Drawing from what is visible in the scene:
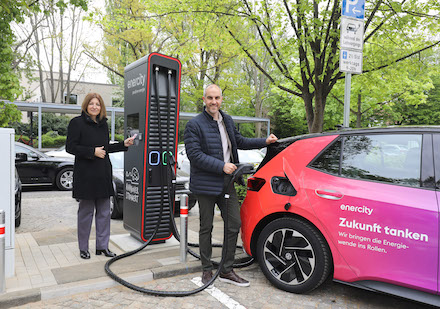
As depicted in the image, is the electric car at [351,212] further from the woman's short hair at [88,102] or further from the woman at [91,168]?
the woman's short hair at [88,102]

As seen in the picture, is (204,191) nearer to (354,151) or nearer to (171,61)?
(354,151)

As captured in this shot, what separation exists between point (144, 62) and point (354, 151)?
275 centimetres

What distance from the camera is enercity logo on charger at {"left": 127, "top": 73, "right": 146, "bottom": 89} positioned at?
15.2 feet

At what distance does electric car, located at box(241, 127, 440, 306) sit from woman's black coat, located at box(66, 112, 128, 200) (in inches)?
67.4

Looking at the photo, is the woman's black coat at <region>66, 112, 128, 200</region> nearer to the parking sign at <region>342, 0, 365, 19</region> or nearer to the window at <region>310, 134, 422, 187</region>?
the window at <region>310, 134, 422, 187</region>

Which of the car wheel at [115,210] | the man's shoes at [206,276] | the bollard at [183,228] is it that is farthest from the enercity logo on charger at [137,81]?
the car wheel at [115,210]

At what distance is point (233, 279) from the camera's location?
375cm

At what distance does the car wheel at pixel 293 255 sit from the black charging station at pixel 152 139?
156cm

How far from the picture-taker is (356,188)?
123 inches

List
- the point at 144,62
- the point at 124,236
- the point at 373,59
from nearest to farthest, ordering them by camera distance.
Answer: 1. the point at 144,62
2. the point at 124,236
3. the point at 373,59

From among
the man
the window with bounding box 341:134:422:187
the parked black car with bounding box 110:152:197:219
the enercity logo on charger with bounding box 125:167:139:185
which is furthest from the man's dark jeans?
the parked black car with bounding box 110:152:197:219

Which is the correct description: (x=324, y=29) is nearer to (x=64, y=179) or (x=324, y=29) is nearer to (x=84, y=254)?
(x=84, y=254)

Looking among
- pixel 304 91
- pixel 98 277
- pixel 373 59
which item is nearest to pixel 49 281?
pixel 98 277

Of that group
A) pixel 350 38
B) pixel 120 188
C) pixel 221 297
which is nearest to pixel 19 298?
pixel 221 297
